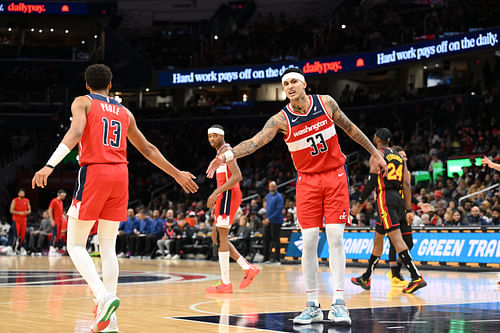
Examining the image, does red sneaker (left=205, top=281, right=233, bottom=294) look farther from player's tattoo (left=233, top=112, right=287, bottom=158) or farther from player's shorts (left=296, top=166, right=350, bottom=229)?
player's tattoo (left=233, top=112, right=287, bottom=158)

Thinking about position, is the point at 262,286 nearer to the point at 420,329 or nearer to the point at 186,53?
the point at 420,329

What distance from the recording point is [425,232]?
16.0 meters

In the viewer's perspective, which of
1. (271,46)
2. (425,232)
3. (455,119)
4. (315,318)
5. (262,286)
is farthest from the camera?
(271,46)

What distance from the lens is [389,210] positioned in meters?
10.7

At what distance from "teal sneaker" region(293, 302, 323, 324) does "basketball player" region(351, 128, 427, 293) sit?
391 centimetres

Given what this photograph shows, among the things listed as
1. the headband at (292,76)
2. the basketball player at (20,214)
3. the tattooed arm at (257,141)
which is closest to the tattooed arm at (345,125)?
the headband at (292,76)

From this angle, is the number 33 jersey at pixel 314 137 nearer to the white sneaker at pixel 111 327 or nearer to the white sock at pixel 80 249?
the white sock at pixel 80 249

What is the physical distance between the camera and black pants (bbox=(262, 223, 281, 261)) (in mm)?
19281

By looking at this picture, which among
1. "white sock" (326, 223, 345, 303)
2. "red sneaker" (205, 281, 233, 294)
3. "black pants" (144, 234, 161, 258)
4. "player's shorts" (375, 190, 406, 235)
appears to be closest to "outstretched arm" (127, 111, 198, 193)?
"white sock" (326, 223, 345, 303)

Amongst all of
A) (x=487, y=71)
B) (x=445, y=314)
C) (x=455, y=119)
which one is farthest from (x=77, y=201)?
(x=487, y=71)

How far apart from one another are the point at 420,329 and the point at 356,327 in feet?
1.79

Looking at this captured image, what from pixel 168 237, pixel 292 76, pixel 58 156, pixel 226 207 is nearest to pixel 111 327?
pixel 58 156

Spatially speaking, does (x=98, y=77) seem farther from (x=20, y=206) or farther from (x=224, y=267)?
(x=20, y=206)

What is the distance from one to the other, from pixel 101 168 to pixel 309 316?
226 centimetres
